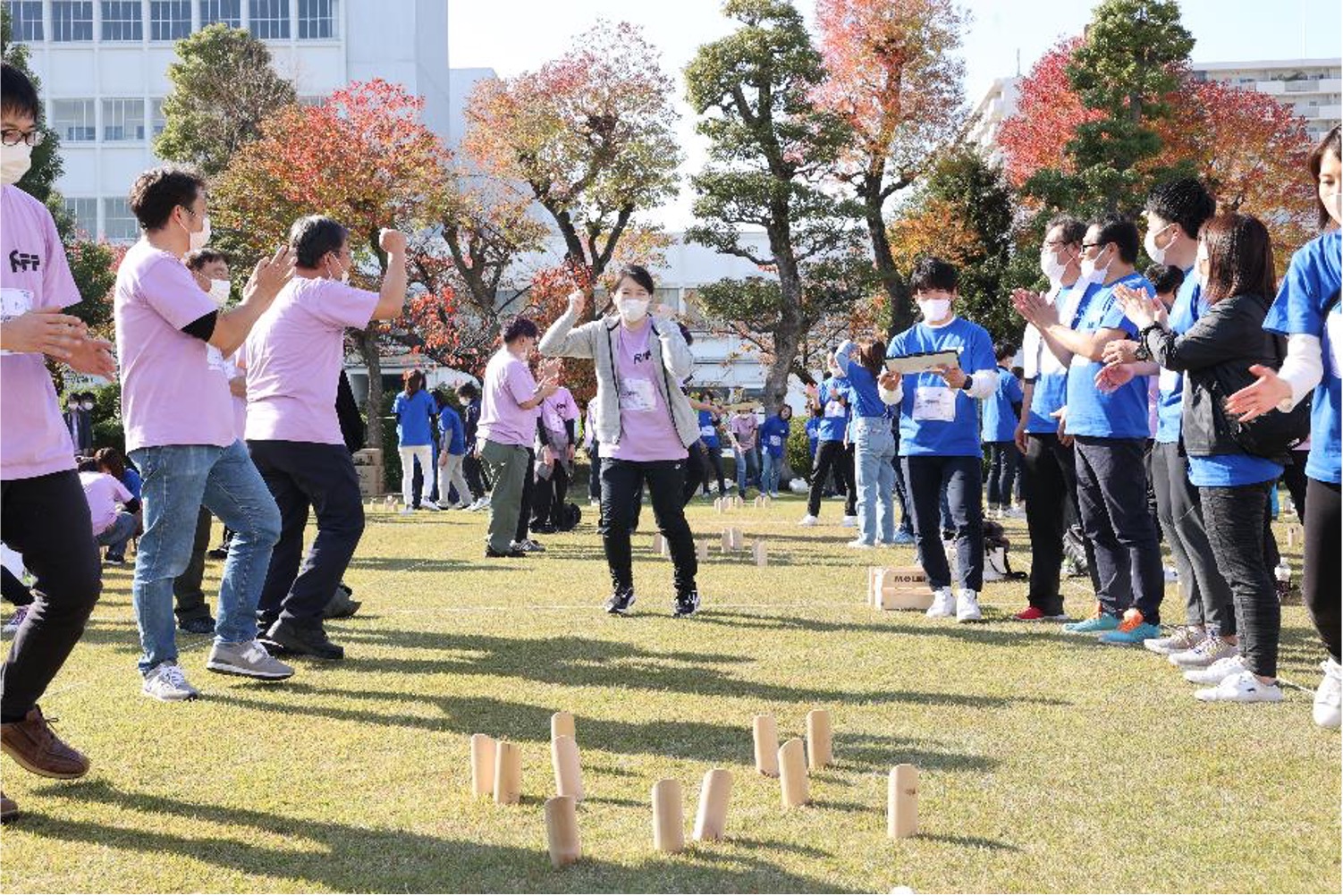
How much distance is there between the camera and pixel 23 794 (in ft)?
13.8

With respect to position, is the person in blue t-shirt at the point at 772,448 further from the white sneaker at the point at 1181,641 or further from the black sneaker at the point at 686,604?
the white sneaker at the point at 1181,641

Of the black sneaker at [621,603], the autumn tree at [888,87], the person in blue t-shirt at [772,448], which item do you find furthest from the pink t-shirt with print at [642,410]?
the autumn tree at [888,87]

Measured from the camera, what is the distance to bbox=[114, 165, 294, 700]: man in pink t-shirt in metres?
5.12

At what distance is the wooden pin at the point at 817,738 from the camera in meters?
4.31

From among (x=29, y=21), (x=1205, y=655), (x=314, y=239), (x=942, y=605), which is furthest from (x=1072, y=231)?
(x=29, y=21)

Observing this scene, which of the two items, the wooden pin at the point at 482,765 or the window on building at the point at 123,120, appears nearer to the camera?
the wooden pin at the point at 482,765

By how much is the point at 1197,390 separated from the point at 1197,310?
1.32 feet

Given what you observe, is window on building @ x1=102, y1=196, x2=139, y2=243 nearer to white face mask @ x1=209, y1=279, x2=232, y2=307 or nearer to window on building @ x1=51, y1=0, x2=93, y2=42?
window on building @ x1=51, y1=0, x2=93, y2=42

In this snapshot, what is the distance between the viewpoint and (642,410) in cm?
808

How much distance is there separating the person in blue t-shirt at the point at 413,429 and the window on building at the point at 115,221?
36.1 meters

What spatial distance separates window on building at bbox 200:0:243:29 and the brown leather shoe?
5099cm

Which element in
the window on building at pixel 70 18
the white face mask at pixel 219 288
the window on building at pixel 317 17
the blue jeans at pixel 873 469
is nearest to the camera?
the white face mask at pixel 219 288

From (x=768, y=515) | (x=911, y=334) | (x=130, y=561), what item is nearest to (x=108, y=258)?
(x=768, y=515)

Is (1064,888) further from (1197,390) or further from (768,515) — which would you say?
(768,515)
